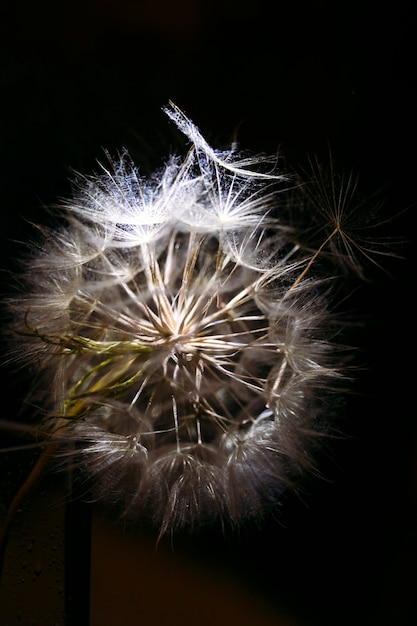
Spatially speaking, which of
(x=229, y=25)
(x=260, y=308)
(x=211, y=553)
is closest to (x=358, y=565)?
(x=211, y=553)

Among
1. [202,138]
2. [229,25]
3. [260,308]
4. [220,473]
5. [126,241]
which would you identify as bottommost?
[220,473]

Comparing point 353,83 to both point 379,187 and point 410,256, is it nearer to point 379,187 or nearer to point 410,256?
point 379,187

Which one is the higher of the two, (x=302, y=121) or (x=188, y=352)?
(x=302, y=121)
